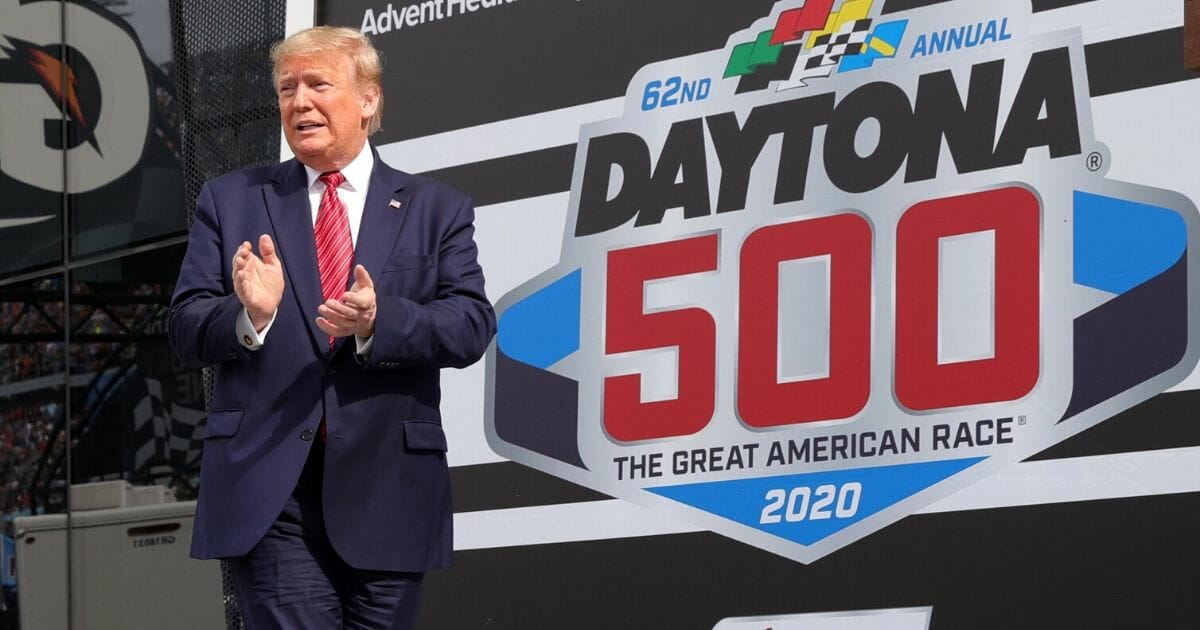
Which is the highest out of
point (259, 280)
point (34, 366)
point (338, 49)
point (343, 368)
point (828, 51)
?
point (828, 51)

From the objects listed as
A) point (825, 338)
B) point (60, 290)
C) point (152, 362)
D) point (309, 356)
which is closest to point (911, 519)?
point (825, 338)

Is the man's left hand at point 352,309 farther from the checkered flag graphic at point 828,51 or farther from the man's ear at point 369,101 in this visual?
the checkered flag graphic at point 828,51

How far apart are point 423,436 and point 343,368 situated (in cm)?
15

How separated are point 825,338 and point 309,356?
1.43 m

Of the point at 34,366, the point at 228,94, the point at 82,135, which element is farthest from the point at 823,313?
the point at 34,366

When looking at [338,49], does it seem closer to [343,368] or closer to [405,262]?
[405,262]

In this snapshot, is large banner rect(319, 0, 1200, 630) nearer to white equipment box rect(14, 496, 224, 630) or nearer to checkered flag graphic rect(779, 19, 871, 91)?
checkered flag graphic rect(779, 19, 871, 91)

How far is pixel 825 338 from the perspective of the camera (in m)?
3.66

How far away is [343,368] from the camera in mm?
2537

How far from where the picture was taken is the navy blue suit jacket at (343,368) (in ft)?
8.08

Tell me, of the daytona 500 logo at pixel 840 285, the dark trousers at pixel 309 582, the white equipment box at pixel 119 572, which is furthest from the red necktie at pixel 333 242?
the white equipment box at pixel 119 572

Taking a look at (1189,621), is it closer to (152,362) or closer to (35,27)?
(152,362)

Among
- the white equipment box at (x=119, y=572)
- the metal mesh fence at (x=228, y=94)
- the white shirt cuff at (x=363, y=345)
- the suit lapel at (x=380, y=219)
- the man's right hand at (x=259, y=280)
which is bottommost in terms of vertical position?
the white equipment box at (x=119, y=572)

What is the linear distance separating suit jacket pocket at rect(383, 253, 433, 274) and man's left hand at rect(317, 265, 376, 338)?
0.21m
